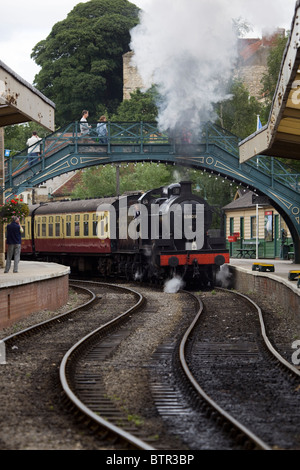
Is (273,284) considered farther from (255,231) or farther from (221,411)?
(255,231)

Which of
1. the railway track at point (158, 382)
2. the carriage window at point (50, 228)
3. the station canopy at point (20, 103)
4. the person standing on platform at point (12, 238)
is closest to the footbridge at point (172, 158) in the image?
the carriage window at point (50, 228)

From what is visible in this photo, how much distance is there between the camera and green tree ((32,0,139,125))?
7106 centimetres

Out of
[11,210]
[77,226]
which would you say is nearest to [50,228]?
[77,226]

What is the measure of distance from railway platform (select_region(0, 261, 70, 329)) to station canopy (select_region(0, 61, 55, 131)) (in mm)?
2998

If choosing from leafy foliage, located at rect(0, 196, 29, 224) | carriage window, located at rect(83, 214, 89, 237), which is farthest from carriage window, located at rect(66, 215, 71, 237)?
leafy foliage, located at rect(0, 196, 29, 224)

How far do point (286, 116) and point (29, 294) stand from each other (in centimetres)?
616

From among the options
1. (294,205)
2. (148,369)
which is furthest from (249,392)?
(294,205)

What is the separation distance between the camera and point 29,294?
615 inches

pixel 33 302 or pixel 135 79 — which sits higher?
pixel 135 79

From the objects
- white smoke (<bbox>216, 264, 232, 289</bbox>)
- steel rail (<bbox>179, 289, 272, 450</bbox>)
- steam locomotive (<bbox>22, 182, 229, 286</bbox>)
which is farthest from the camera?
white smoke (<bbox>216, 264, 232, 289</bbox>)

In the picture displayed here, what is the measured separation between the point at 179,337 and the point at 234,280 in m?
13.6

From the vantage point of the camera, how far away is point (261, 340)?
12.2 meters

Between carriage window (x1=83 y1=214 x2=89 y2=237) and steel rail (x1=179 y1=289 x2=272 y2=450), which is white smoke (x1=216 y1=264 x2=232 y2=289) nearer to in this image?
carriage window (x1=83 y1=214 x2=89 y2=237)

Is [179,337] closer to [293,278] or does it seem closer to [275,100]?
[275,100]
